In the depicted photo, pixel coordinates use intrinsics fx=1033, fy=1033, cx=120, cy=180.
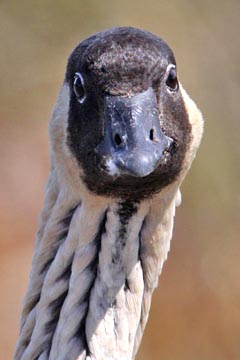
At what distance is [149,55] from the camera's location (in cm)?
251

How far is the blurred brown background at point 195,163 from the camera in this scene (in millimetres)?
5203

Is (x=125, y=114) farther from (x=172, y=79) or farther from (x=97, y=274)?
(x=97, y=274)

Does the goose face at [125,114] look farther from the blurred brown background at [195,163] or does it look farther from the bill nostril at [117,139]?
the blurred brown background at [195,163]

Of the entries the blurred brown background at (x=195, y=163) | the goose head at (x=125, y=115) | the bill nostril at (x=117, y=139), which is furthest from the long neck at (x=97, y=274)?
the blurred brown background at (x=195, y=163)

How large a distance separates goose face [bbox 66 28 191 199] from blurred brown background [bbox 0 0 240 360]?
2628 mm

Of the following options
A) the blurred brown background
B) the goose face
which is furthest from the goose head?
the blurred brown background

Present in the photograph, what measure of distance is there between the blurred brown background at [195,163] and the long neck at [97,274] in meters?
2.48

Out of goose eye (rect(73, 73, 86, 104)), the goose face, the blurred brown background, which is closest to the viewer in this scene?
the goose face

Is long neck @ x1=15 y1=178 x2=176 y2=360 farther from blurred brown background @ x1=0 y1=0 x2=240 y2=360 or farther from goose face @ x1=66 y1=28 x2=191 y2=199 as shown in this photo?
blurred brown background @ x1=0 y1=0 x2=240 y2=360

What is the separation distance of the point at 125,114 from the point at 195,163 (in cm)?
300

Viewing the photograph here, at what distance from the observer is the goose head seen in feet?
7.84

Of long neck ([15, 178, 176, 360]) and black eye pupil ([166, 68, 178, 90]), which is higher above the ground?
black eye pupil ([166, 68, 178, 90])

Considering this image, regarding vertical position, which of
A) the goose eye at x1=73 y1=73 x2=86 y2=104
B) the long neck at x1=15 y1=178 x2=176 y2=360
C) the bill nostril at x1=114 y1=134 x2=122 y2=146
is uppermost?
the goose eye at x1=73 y1=73 x2=86 y2=104

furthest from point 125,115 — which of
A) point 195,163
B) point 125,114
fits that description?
point 195,163
